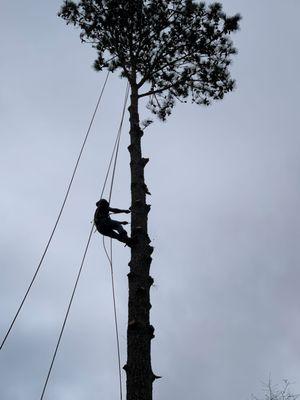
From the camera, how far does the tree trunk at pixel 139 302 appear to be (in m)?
5.16

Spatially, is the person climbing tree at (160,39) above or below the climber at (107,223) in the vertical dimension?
above

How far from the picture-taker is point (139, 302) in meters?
5.82

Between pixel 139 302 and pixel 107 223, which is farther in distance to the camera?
pixel 107 223

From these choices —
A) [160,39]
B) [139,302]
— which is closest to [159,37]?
[160,39]

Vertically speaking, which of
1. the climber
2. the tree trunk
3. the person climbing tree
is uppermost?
the person climbing tree

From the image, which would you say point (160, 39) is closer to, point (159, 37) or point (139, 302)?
point (159, 37)

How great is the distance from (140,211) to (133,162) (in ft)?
3.80

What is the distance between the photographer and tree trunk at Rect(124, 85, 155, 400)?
16.9ft

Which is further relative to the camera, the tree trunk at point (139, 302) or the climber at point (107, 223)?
the climber at point (107, 223)

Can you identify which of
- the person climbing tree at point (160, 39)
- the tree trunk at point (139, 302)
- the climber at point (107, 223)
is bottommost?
the tree trunk at point (139, 302)

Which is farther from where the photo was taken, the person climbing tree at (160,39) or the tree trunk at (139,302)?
the person climbing tree at (160,39)

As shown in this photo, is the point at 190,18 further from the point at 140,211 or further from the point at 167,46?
the point at 140,211

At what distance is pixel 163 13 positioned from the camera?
32.6 feet

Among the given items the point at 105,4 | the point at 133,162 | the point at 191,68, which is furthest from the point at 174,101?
the point at 133,162
